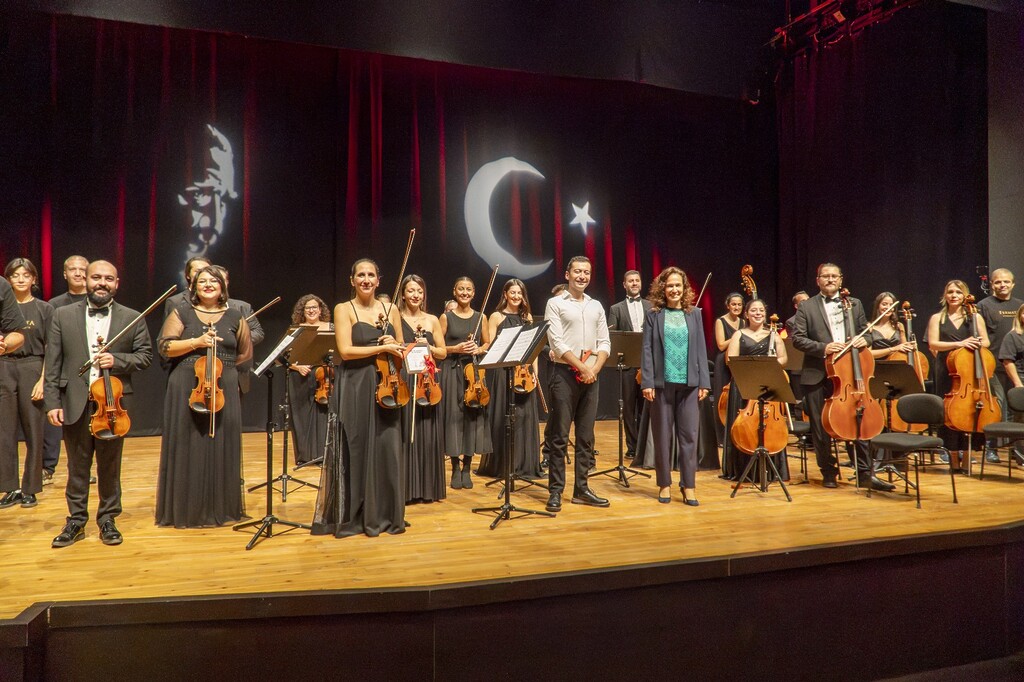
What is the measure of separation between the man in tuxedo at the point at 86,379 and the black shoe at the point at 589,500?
111 inches

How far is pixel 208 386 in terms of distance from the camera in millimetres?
4273

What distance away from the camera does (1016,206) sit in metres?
8.05

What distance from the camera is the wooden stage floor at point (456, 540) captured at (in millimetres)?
3336

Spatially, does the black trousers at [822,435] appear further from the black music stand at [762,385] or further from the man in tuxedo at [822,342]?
the black music stand at [762,385]

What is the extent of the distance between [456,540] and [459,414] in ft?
6.05

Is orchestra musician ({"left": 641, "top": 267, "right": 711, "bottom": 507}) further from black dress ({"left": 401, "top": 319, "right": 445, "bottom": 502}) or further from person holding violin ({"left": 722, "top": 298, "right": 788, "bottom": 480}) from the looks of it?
black dress ({"left": 401, "top": 319, "right": 445, "bottom": 502})

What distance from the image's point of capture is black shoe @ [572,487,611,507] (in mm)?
5016

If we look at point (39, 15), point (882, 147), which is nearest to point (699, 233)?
point (882, 147)

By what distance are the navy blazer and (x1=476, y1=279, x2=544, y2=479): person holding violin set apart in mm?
1177

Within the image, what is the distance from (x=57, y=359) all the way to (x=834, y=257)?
919 centimetres

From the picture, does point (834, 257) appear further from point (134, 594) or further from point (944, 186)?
point (134, 594)

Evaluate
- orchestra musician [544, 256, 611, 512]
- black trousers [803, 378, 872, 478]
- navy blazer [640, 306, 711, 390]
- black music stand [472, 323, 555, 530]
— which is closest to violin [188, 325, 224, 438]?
black music stand [472, 323, 555, 530]

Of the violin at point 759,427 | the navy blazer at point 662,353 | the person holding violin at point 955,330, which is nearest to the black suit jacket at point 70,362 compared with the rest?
the navy blazer at point 662,353

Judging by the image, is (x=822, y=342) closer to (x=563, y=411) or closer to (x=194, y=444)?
(x=563, y=411)
